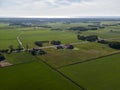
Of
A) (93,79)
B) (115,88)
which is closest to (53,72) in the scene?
(93,79)

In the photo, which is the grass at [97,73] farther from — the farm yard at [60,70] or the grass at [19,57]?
the grass at [19,57]

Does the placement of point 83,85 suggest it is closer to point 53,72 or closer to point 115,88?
point 115,88

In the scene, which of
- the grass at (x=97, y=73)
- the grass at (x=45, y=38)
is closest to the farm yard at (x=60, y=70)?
the grass at (x=97, y=73)

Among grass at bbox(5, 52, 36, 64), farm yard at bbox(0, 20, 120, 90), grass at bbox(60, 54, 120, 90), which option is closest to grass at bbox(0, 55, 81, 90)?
farm yard at bbox(0, 20, 120, 90)

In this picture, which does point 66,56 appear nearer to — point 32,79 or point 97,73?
point 97,73

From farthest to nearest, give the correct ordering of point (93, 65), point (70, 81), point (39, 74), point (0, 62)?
point (0, 62) < point (93, 65) < point (39, 74) < point (70, 81)

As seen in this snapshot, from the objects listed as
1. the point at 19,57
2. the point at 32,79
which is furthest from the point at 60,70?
the point at 19,57
